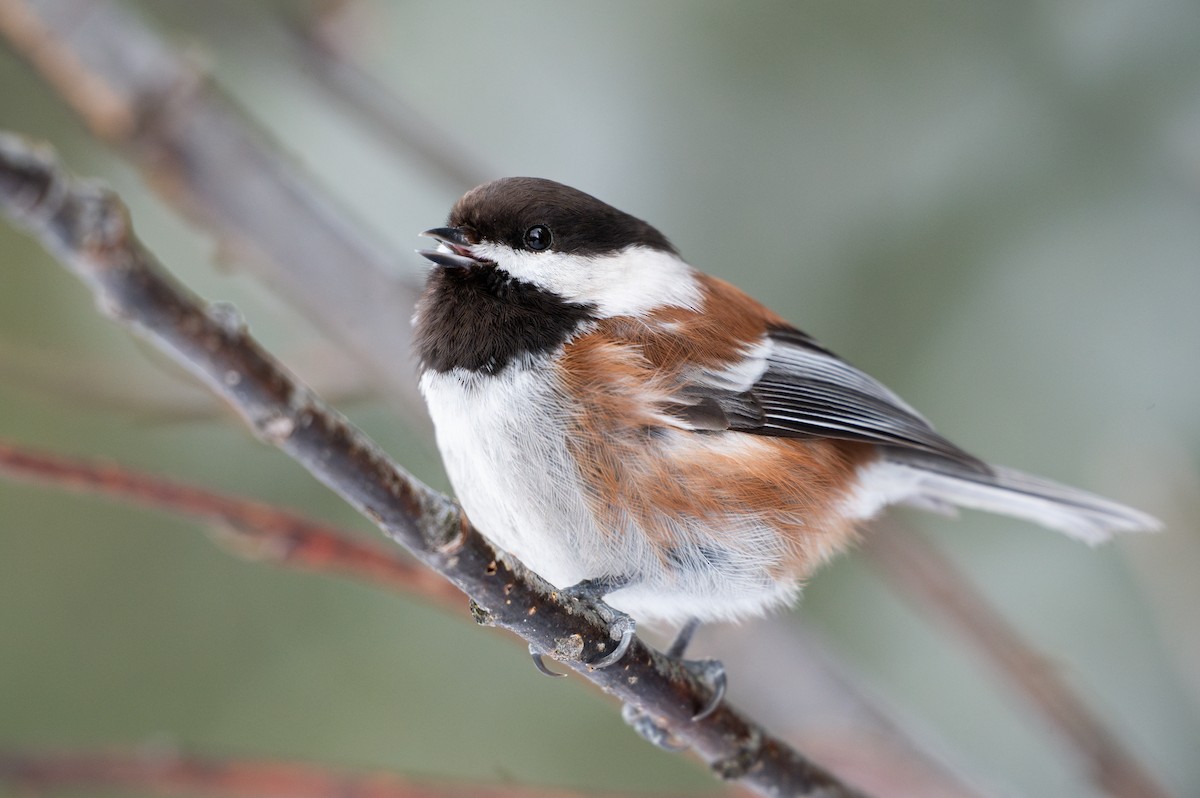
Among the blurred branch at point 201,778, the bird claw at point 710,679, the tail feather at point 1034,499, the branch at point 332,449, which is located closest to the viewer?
the branch at point 332,449

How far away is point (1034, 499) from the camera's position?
1.57m

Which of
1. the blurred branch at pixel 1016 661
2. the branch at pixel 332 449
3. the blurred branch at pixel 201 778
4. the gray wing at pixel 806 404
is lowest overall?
the blurred branch at pixel 201 778

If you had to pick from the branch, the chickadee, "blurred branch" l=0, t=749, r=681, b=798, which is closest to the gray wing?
the chickadee

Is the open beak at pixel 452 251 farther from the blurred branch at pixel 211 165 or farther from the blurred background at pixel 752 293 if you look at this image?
the blurred background at pixel 752 293

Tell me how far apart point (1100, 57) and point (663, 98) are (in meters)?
0.98

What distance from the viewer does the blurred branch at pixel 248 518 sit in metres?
0.87

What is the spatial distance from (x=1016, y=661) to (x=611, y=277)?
0.82m

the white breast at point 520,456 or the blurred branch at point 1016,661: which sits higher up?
the blurred branch at point 1016,661

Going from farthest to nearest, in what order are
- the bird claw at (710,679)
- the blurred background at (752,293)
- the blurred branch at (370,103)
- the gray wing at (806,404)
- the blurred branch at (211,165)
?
the blurred background at (752,293) < the blurred branch at (370,103) < the blurred branch at (211,165) < the gray wing at (806,404) < the bird claw at (710,679)

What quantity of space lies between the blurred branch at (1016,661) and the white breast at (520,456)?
60 centimetres

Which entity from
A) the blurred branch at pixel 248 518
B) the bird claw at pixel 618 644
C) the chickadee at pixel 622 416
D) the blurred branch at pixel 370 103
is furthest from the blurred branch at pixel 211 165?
the bird claw at pixel 618 644

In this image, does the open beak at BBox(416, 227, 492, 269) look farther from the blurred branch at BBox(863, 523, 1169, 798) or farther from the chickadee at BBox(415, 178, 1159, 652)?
the blurred branch at BBox(863, 523, 1169, 798)

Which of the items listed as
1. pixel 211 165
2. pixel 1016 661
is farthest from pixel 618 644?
pixel 211 165

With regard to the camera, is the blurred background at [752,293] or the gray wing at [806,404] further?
the blurred background at [752,293]
